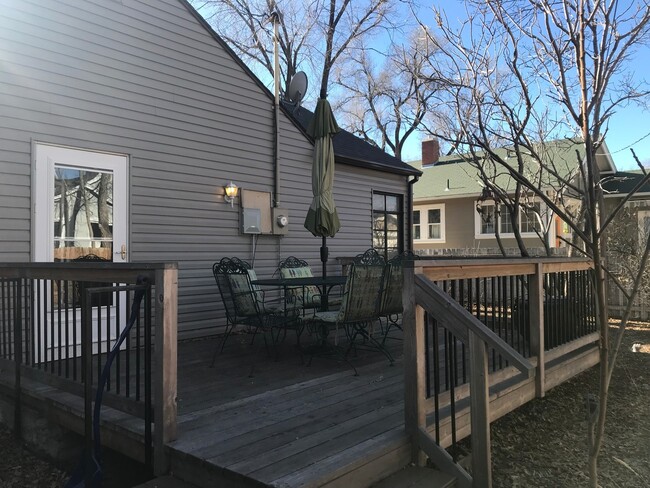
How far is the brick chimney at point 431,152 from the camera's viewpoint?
17156mm

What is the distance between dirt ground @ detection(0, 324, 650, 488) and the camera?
2961 millimetres

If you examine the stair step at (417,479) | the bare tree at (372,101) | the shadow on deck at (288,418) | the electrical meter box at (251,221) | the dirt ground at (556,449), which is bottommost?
the dirt ground at (556,449)

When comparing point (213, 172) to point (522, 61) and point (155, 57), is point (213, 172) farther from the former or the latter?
point (522, 61)

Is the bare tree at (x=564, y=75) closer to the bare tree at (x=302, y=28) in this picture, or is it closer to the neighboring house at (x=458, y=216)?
the neighboring house at (x=458, y=216)

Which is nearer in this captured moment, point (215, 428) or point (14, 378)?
point (215, 428)

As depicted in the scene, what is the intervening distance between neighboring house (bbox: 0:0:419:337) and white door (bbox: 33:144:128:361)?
1cm

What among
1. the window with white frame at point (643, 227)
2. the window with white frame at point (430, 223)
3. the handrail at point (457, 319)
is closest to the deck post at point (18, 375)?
the handrail at point (457, 319)

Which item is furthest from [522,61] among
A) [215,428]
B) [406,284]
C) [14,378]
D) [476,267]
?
[14,378]

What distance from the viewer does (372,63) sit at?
64.5 feet

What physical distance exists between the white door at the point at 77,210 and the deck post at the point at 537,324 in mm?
3569

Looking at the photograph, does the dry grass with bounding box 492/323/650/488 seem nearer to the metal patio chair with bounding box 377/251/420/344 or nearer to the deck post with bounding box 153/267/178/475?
the metal patio chair with bounding box 377/251/420/344

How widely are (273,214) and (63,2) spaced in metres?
3.27

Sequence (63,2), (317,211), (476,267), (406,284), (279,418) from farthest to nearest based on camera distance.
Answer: (317,211)
(63,2)
(476,267)
(279,418)
(406,284)

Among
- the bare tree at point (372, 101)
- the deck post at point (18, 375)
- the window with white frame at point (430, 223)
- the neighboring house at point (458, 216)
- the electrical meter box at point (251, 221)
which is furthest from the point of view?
the bare tree at point (372, 101)
